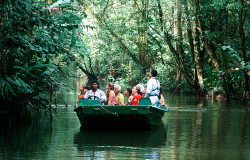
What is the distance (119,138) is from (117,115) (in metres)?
1.03

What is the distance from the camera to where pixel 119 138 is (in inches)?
448

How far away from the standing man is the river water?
0.87 metres

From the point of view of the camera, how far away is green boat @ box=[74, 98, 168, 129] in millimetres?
12195

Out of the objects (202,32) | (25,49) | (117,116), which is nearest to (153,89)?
(117,116)

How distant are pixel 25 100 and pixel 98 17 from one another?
2031 centimetres

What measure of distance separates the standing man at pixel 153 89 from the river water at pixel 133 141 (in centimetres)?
87

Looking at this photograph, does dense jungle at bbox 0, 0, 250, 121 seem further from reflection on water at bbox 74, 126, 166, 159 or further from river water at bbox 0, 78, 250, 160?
reflection on water at bbox 74, 126, 166, 159

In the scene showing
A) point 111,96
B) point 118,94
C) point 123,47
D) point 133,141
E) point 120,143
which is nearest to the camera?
point 120,143

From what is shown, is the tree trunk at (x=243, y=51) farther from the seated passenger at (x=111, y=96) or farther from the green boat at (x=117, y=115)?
the green boat at (x=117, y=115)

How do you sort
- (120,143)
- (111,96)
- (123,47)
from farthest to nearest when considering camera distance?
(123,47)
(111,96)
(120,143)

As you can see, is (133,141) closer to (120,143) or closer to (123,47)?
(120,143)

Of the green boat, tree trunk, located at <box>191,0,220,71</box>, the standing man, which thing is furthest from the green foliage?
tree trunk, located at <box>191,0,220,71</box>

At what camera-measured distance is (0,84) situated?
11078 mm

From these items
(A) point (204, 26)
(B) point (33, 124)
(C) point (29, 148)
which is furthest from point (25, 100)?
(A) point (204, 26)
